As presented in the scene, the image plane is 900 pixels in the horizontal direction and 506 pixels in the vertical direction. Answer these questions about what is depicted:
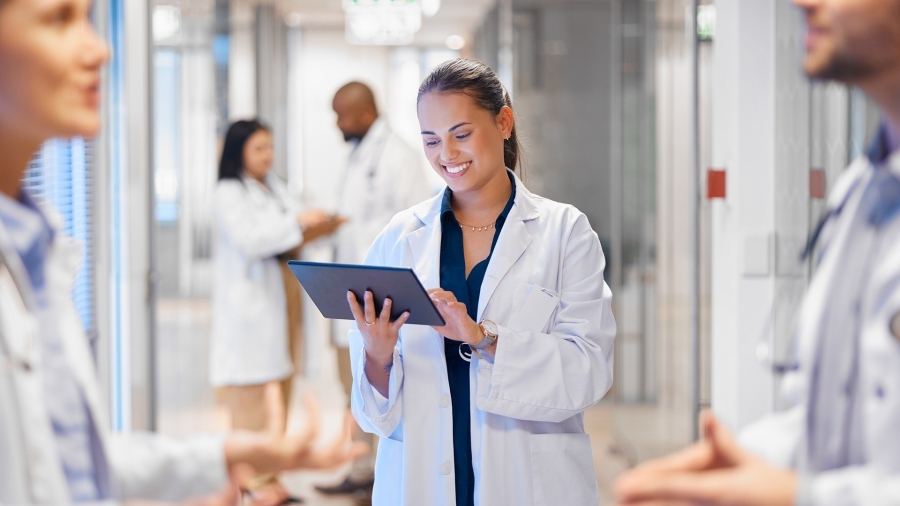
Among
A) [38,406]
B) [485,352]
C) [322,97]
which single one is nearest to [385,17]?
[322,97]

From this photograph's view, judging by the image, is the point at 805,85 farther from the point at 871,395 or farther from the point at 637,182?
the point at 637,182

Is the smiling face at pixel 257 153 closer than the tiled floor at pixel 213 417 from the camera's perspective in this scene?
No

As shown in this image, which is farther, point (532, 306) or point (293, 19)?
point (293, 19)

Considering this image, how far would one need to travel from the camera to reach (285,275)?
392 centimetres

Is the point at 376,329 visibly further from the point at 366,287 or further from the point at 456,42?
the point at 456,42

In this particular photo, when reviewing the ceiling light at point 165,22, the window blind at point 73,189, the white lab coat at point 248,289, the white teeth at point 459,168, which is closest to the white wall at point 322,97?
the white lab coat at point 248,289

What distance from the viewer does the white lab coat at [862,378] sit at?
820mm

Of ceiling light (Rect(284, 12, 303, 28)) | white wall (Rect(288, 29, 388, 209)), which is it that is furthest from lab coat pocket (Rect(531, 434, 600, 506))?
ceiling light (Rect(284, 12, 303, 28))

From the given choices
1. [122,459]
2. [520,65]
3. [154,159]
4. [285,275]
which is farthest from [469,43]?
[122,459]

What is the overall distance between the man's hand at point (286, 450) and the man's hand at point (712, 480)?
33cm

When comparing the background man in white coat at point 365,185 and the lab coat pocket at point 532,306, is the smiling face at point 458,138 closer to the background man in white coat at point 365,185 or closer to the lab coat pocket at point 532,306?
the lab coat pocket at point 532,306

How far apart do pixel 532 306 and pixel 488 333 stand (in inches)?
4.6

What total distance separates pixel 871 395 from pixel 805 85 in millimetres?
1383

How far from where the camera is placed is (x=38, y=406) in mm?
846
